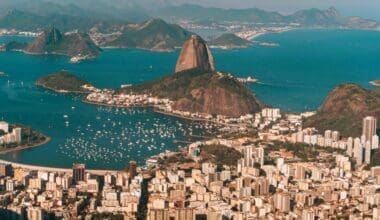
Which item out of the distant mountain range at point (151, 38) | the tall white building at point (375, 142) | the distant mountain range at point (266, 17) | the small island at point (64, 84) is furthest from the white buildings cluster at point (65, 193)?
the distant mountain range at point (266, 17)

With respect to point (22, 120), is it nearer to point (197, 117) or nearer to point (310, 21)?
point (197, 117)

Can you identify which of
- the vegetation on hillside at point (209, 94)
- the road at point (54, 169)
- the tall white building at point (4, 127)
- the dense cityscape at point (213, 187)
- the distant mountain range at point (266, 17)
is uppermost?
the distant mountain range at point (266, 17)

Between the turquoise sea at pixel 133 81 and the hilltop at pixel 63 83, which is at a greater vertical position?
the hilltop at pixel 63 83

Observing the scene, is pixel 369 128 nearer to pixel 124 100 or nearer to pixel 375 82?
pixel 124 100

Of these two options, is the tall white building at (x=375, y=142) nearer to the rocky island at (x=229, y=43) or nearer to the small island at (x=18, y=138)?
the small island at (x=18, y=138)

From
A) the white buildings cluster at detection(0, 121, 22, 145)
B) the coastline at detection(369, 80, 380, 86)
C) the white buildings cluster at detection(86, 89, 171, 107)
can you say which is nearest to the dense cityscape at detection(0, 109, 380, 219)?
the white buildings cluster at detection(0, 121, 22, 145)

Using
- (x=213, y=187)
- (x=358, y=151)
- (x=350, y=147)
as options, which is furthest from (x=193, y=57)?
(x=213, y=187)

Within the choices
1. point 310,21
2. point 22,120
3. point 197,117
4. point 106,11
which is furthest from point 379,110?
point 106,11
